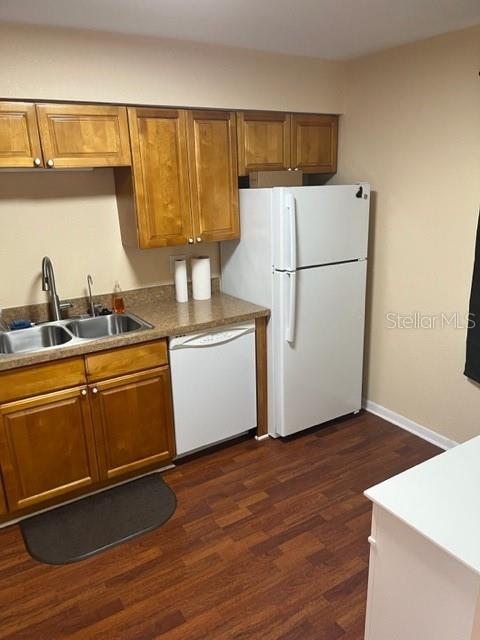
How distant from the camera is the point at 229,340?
2912 millimetres

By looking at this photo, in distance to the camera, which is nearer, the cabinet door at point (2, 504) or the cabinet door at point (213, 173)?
the cabinet door at point (2, 504)

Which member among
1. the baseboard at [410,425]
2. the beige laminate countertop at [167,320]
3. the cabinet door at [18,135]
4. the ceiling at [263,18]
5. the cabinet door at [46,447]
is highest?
the ceiling at [263,18]

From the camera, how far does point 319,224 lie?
9.52 ft

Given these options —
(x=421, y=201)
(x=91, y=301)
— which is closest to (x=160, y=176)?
(x=91, y=301)

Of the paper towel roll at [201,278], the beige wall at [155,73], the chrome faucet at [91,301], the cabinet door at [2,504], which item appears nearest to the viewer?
the beige wall at [155,73]

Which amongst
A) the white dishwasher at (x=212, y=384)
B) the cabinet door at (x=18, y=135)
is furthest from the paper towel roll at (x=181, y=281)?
the cabinet door at (x=18, y=135)

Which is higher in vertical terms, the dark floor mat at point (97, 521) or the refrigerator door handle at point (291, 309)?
the refrigerator door handle at point (291, 309)

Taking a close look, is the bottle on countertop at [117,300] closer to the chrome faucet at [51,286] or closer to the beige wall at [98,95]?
the beige wall at [98,95]

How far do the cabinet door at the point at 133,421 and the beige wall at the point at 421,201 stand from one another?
156cm

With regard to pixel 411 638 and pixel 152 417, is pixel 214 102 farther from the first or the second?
pixel 411 638

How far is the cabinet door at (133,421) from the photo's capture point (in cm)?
259

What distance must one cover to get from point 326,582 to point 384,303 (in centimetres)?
181

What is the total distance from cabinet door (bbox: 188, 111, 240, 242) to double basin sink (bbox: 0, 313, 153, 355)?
2.17 feet

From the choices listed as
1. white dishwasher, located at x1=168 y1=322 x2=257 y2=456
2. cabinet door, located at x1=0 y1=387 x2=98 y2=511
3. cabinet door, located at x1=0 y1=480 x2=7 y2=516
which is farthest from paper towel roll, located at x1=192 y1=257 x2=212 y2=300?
cabinet door, located at x1=0 y1=480 x2=7 y2=516
